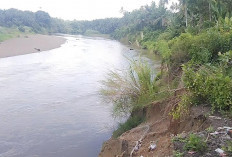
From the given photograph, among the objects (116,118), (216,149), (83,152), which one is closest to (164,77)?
(116,118)

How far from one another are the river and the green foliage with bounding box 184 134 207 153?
723cm

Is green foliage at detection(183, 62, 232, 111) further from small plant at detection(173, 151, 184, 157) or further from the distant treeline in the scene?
the distant treeline

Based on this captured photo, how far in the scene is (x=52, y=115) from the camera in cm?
1703

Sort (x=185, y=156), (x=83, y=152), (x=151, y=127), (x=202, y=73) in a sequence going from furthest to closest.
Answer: (x=83, y=152)
(x=151, y=127)
(x=202, y=73)
(x=185, y=156)

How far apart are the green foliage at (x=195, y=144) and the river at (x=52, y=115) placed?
285 inches

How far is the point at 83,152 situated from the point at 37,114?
572cm

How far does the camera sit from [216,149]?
229 inches

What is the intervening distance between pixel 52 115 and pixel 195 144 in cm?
1239

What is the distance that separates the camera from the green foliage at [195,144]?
Result: 5836 millimetres

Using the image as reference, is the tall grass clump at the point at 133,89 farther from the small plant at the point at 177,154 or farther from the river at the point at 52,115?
the small plant at the point at 177,154

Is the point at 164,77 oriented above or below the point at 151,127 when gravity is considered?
above

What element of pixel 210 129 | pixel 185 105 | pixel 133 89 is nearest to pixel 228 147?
pixel 210 129

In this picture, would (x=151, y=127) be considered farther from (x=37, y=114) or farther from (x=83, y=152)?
(x=37, y=114)

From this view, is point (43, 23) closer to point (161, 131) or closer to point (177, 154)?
point (161, 131)
